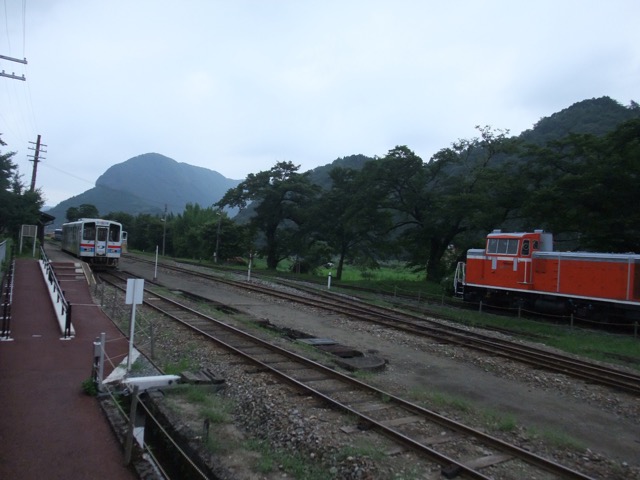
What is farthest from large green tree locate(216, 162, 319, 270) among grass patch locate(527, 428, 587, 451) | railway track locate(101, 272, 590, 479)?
grass patch locate(527, 428, 587, 451)

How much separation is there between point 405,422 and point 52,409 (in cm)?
509

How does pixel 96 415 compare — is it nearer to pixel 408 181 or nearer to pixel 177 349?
pixel 177 349

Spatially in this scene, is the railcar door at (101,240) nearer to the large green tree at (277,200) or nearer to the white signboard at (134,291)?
the large green tree at (277,200)

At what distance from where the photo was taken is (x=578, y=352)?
1337 cm

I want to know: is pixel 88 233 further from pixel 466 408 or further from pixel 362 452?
pixel 362 452

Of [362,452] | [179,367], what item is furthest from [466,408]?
[179,367]

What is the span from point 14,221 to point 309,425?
29.1 metres

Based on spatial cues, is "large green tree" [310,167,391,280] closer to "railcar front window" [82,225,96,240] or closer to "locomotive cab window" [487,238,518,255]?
"locomotive cab window" [487,238,518,255]

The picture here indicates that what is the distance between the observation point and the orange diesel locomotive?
54.6ft

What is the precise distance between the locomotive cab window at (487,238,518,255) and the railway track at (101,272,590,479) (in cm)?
1312

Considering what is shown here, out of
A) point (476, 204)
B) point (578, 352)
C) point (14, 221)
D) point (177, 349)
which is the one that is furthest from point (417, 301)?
point (14, 221)

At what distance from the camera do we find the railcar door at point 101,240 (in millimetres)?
27844

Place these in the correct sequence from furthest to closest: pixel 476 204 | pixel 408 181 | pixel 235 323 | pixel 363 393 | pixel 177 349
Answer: pixel 408 181
pixel 476 204
pixel 235 323
pixel 177 349
pixel 363 393

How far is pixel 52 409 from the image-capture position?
683 centimetres
